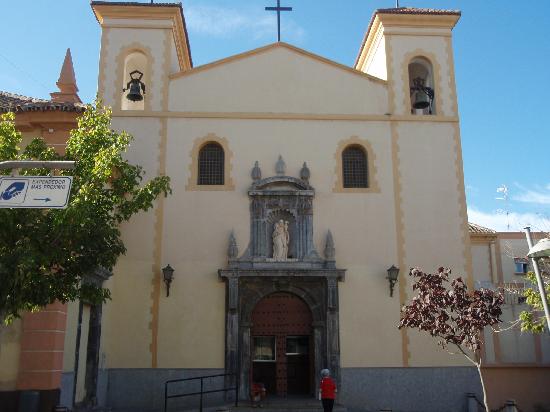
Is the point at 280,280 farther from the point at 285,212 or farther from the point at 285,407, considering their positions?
the point at 285,407

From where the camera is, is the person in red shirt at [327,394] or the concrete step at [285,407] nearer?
the person in red shirt at [327,394]

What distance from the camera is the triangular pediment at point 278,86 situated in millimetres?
17609

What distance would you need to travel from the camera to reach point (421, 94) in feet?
56.9

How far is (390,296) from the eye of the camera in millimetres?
16219

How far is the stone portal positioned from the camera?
15.8 metres

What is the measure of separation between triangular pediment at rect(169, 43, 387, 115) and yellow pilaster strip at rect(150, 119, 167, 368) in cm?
133

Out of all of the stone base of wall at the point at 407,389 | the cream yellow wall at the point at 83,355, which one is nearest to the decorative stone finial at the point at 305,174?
the stone base of wall at the point at 407,389

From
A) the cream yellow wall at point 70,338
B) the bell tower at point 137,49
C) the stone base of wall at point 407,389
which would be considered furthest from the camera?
the bell tower at point 137,49

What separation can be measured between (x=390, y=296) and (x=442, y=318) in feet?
15.5

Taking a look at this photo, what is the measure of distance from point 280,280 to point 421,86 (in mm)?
6976

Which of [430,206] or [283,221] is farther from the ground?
[430,206]

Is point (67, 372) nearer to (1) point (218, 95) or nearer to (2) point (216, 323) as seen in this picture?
(2) point (216, 323)

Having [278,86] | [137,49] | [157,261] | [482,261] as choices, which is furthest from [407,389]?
[137,49]

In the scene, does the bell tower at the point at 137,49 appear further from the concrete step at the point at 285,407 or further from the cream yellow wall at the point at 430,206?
the concrete step at the point at 285,407
